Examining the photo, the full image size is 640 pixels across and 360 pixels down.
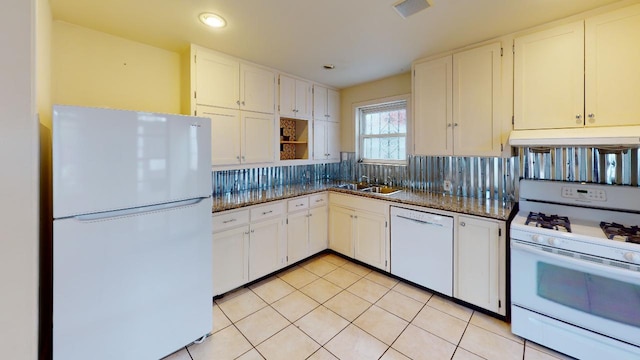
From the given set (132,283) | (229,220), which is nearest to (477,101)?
(229,220)

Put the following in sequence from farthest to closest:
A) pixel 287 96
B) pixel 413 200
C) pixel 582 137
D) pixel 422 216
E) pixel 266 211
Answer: pixel 287 96, pixel 266 211, pixel 413 200, pixel 422 216, pixel 582 137

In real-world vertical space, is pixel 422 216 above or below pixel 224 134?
below

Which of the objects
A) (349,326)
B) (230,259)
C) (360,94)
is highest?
(360,94)

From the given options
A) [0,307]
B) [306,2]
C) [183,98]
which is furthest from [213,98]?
[0,307]

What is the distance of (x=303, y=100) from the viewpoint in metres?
3.25

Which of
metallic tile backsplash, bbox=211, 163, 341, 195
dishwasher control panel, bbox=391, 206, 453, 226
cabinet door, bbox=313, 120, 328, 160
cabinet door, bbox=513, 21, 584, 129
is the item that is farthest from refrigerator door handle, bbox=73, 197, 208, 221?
cabinet door, bbox=513, 21, 584, 129

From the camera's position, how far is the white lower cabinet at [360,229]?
2.68 m

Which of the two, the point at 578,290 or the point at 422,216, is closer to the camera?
the point at 578,290

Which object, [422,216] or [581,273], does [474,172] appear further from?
[581,273]

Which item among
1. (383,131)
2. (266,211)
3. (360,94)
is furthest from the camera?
(360,94)

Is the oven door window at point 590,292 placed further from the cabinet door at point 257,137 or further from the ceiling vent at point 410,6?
the cabinet door at point 257,137

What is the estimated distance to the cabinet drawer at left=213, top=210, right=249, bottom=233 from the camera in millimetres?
2199

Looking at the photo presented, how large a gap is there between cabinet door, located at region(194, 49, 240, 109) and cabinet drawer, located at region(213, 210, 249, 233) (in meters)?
1.04

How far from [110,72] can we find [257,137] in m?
1.33
